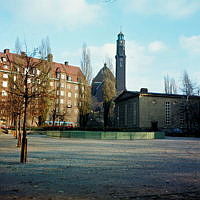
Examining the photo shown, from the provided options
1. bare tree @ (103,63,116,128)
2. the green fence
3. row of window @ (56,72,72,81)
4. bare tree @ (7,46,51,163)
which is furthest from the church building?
bare tree @ (7,46,51,163)

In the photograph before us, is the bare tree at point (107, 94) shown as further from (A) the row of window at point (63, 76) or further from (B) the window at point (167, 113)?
(A) the row of window at point (63, 76)

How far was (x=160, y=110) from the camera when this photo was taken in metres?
50.0

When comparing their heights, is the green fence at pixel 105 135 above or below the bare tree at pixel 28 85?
below

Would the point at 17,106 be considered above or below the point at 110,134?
above

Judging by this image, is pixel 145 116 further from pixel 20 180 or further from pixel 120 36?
pixel 120 36

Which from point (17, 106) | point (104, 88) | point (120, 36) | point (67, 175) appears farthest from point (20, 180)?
point (120, 36)

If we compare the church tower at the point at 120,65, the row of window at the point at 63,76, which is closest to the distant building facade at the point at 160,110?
the row of window at the point at 63,76

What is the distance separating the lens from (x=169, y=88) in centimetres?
6944

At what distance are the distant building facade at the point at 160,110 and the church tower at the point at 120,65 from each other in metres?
32.4

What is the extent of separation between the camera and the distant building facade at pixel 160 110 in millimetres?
48559

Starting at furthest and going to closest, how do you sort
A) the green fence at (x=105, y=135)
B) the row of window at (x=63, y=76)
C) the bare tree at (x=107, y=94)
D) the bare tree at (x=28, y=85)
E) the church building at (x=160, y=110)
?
the row of window at (x=63, y=76) → the church building at (x=160, y=110) → the bare tree at (x=107, y=94) → the green fence at (x=105, y=135) → the bare tree at (x=28, y=85)

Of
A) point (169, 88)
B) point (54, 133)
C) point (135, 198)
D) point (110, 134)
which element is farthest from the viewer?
point (169, 88)

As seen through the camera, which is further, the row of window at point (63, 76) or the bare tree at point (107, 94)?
the row of window at point (63, 76)

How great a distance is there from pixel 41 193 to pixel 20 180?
4.99 feet
